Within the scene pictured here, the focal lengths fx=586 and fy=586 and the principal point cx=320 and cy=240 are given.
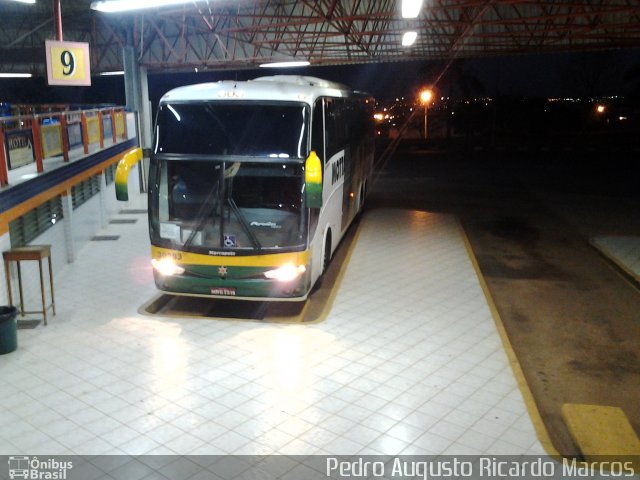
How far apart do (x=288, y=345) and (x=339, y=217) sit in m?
4.60

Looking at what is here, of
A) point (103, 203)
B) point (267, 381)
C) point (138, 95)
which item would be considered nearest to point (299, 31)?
point (138, 95)

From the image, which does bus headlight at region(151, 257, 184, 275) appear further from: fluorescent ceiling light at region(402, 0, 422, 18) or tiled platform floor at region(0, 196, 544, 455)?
fluorescent ceiling light at region(402, 0, 422, 18)

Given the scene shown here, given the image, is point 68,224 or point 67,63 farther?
point 67,63

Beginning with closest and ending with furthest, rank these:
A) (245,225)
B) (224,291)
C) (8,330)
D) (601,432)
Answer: (601,432)
(8,330)
(245,225)
(224,291)

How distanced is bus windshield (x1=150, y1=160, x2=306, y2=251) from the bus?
0.05ft

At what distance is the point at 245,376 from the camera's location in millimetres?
7250

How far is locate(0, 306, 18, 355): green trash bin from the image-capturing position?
7.67 meters

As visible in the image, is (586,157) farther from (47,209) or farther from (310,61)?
(47,209)

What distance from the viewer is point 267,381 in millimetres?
7117

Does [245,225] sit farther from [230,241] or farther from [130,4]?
[130,4]

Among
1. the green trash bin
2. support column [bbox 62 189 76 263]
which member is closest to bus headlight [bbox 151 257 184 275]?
the green trash bin

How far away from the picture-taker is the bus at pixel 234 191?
338 inches

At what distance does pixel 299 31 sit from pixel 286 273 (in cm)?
1296

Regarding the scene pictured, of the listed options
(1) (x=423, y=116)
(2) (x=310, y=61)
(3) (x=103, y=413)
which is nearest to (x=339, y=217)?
(3) (x=103, y=413)
